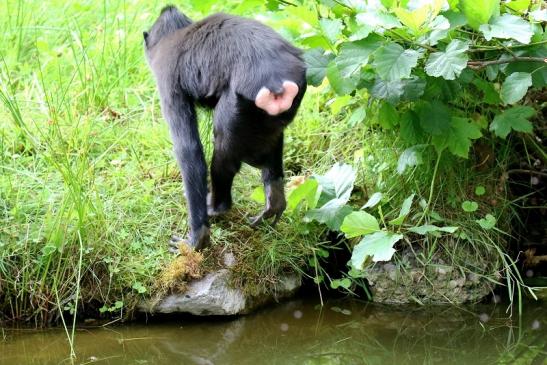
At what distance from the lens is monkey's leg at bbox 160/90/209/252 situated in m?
4.27

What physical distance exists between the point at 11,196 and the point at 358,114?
1920 mm

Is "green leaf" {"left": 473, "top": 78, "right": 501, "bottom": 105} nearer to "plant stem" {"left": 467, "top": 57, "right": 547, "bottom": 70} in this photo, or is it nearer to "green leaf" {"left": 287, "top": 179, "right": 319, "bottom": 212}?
"plant stem" {"left": 467, "top": 57, "right": 547, "bottom": 70}

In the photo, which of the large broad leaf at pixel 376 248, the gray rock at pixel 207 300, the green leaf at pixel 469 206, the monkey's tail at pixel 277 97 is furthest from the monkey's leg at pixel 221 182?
the green leaf at pixel 469 206

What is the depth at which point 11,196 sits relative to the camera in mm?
4555

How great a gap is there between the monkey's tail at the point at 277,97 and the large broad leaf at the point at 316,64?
0.26 m

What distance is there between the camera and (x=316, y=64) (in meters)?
4.03

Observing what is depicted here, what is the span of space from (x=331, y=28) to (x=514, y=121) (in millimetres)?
1022

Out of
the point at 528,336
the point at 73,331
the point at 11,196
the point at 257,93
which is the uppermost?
the point at 257,93

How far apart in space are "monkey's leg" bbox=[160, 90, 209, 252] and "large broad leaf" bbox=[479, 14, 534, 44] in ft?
5.15

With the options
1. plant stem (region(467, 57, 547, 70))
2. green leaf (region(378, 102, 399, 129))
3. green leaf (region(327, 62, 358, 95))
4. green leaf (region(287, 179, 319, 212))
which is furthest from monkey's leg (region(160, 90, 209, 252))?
plant stem (region(467, 57, 547, 70))

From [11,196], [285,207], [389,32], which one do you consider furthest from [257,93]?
[11,196]

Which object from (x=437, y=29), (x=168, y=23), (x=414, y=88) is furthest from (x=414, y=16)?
(x=168, y=23)

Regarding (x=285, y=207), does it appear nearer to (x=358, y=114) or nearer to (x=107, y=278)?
(x=358, y=114)

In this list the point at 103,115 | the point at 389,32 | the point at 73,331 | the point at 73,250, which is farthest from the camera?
the point at 103,115
